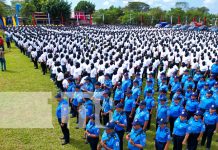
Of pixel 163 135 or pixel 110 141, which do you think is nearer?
pixel 110 141

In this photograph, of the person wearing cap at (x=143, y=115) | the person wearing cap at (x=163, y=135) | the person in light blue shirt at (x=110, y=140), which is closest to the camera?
the person in light blue shirt at (x=110, y=140)

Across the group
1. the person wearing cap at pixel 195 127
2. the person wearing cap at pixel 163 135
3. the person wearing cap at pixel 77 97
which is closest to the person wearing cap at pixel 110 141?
the person wearing cap at pixel 163 135

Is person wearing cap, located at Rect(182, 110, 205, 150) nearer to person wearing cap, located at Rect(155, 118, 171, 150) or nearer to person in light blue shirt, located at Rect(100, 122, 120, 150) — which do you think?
person wearing cap, located at Rect(155, 118, 171, 150)

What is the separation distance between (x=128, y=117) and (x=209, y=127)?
5.94 ft

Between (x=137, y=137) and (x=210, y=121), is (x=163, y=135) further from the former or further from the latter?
(x=210, y=121)

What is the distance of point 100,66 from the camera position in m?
9.67

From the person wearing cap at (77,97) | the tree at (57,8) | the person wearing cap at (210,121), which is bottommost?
the person wearing cap at (210,121)

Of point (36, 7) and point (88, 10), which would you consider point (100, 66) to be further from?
point (88, 10)

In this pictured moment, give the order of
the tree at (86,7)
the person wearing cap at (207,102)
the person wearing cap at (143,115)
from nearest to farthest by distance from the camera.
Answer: the person wearing cap at (143,115)
the person wearing cap at (207,102)
the tree at (86,7)

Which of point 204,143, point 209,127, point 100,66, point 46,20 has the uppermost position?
point 46,20

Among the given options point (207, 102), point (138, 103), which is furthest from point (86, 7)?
point (207, 102)

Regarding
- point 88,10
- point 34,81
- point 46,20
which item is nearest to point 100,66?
point 34,81

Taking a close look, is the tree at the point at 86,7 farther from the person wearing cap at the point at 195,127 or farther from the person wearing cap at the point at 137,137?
the person wearing cap at the point at 137,137

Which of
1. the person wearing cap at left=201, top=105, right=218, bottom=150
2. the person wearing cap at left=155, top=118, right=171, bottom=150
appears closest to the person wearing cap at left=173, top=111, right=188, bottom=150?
the person wearing cap at left=155, top=118, right=171, bottom=150
